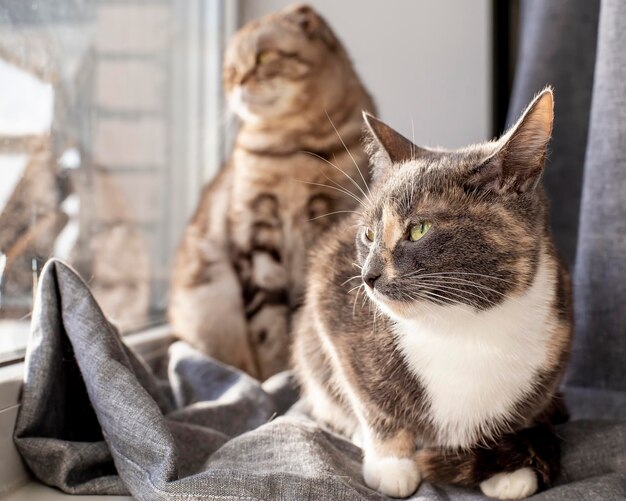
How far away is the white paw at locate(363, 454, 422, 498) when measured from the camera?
920mm

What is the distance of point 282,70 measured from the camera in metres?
1.68

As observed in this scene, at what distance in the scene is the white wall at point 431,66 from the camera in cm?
194

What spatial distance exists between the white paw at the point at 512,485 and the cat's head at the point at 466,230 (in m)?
0.24

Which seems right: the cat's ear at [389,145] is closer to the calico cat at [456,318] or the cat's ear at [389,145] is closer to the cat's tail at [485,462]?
the calico cat at [456,318]

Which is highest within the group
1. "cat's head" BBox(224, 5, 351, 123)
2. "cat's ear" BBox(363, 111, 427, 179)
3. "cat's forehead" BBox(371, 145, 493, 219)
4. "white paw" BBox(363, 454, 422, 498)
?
"cat's head" BBox(224, 5, 351, 123)

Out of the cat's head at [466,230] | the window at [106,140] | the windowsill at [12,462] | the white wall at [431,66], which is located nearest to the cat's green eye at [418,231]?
the cat's head at [466,230]

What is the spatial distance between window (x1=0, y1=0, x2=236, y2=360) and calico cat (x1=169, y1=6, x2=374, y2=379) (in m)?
0.21

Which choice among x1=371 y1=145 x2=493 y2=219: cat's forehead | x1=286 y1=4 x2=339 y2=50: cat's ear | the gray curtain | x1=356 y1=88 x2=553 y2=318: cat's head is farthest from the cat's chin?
x1=286 y1=4 x2=339 y2=50: cat's ear

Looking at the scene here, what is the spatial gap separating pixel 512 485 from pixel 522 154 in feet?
1.38

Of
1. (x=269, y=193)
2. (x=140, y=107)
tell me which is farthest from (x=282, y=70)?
(x=140, y=107)

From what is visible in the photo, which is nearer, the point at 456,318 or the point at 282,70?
the point at 456,318

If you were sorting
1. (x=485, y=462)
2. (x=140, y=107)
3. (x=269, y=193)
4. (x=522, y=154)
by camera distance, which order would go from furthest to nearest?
1. (x=140, y=107)
2. (x=269, y=193)
3. (x=485, y=462)
4. (x=522, y=154)

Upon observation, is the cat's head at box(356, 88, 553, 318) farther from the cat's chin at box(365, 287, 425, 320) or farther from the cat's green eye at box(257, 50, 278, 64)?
the cat's green eye at box(257, 50, 278, 64)

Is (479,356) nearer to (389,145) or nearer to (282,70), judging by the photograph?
(389,145)
